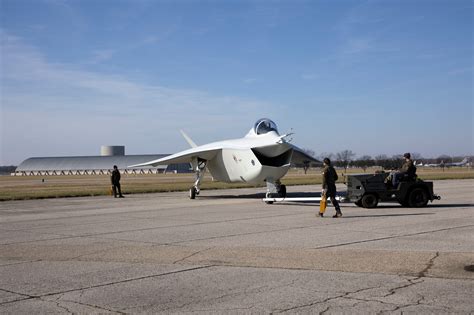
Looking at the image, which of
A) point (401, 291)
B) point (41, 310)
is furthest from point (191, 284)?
point (401, 291)

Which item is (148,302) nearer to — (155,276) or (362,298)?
(155,276)

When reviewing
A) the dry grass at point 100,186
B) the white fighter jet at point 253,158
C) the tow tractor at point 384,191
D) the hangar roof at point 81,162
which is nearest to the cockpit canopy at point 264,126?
the white fighter jet at point 253,158

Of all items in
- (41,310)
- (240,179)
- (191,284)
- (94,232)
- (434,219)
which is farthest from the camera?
(240,179)

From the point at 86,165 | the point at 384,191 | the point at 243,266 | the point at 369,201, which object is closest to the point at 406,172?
the point at 384,191

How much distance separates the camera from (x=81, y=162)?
141875 mm

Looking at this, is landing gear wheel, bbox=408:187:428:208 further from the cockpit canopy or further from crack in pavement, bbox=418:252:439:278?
crack in pavement, bbox=418:252:439:278

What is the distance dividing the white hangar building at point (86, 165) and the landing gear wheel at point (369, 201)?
114m

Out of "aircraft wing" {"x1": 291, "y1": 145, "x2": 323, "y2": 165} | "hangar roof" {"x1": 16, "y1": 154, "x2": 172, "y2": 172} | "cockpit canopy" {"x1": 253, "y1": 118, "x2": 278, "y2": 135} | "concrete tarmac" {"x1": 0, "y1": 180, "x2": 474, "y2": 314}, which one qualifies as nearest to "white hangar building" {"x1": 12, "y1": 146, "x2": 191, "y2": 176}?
"hangar roof" {"x1": 16, "y1": 154, "x2": 172, "y2": 172}

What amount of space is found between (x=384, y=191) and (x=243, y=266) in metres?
11.0

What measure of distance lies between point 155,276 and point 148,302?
4.99 ft

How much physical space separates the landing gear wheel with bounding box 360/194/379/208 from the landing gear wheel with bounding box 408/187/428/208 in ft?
3.78

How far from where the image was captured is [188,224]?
15.3 meters

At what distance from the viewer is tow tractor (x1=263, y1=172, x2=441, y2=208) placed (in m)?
18.6

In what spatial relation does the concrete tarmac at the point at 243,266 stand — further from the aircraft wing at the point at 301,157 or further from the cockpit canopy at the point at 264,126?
the aircraft wing at the point at 301,157
